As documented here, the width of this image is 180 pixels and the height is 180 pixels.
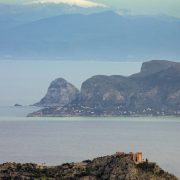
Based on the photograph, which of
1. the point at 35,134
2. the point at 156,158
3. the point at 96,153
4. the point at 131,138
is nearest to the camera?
the point at 156,158

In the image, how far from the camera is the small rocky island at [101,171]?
63.2 metres

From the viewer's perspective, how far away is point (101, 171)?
212 feet

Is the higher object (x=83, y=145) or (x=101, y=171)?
(x=83, y=145)

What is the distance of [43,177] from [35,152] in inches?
3112

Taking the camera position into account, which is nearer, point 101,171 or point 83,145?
point 101,171

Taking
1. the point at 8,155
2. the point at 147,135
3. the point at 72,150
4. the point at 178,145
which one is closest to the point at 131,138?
the point at 147,135

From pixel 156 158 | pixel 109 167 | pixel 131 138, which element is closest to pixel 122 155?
pixel 109 167

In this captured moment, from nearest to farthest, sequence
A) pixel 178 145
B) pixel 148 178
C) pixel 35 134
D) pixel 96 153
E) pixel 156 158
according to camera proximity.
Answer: pixel 148 178 → pixel 156 158 → pixel 96 153 → pixel 178 145 → pixel 35 134

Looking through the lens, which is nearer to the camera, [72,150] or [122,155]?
[122,155]

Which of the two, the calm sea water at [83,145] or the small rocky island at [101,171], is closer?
the small rocky island at [101,171]

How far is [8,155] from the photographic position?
13562 centimetres

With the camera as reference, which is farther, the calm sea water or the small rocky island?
the calm sea water

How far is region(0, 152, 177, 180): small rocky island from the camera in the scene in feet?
207

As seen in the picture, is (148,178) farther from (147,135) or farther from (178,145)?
(147,135)
